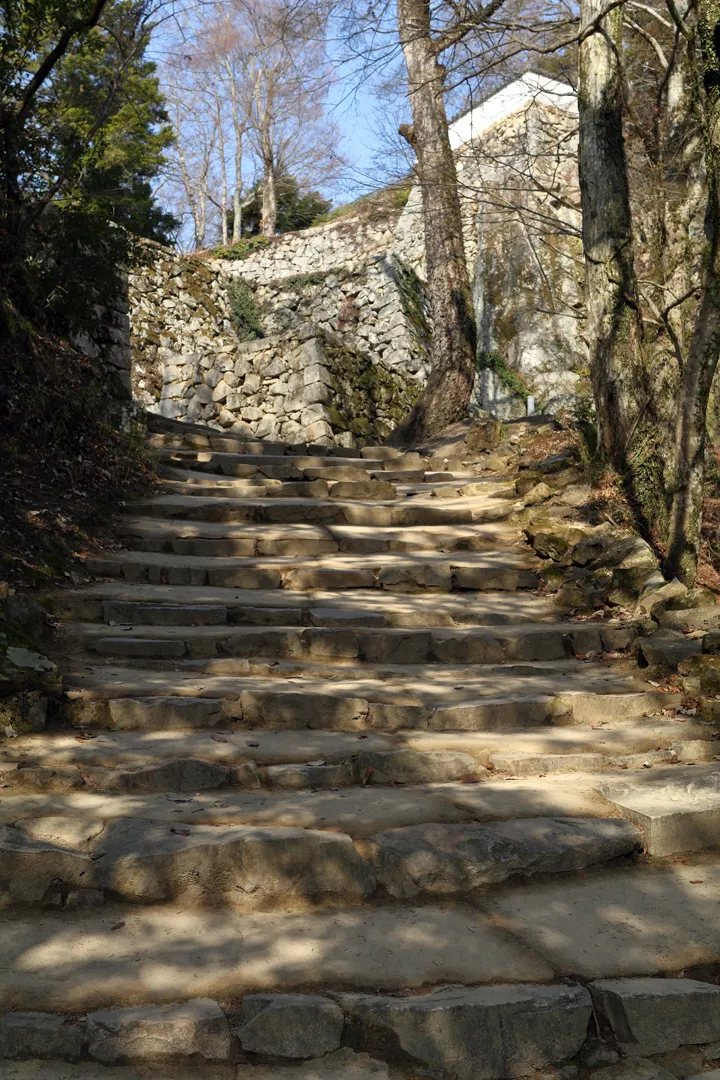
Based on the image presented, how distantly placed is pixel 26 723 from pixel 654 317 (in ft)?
22.7

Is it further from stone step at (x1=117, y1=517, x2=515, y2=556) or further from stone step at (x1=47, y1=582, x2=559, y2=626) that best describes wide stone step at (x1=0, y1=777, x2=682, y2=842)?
stone step at (x1=117, y1=517, x2=515, y2=556)

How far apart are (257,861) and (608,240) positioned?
6.45m

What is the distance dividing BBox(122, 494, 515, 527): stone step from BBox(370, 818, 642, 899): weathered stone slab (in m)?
5.16

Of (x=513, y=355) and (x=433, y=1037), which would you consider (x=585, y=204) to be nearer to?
(x=433, y=1037)

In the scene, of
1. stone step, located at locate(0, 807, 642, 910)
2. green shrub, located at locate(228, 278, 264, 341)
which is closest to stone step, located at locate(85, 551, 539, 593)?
stone step, located at locate(0, 807, 642, 910)

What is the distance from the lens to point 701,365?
6.50 meters

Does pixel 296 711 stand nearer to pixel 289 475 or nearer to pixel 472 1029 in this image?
pixel 472 1029

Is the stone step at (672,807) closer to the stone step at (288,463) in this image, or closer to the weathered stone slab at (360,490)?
the weathered stone slab at (360,490)

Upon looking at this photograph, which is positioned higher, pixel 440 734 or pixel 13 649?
pixel 13 649

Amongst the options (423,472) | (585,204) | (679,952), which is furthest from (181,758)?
(423,472)

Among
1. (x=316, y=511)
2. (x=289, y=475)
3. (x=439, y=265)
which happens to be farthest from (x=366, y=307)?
(x=316, y=511)

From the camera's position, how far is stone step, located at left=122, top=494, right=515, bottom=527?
8.20 metres

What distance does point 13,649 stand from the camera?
14.3 feet

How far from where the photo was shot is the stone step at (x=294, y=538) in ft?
24.0
